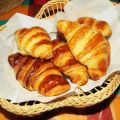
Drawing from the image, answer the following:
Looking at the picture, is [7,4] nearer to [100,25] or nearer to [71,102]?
[100,25]

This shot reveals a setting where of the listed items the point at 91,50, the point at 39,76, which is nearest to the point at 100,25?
the point at 91,50

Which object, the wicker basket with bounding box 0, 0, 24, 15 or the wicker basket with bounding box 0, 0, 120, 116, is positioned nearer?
the wicker basket with bounding box 0, 0, 120, 116

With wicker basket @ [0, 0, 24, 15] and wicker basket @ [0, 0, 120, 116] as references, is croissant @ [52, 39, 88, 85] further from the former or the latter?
wicker basket @ [0, 0, 24, 15]

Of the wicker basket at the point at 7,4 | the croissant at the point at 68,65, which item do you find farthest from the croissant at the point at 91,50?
the wicker basket at the point at 7,4

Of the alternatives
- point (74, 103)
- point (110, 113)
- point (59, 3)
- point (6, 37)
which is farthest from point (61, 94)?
point (59, 3)

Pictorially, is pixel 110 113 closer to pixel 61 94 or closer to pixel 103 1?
pixel 61 94

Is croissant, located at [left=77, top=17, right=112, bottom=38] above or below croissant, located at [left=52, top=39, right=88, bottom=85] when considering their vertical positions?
above

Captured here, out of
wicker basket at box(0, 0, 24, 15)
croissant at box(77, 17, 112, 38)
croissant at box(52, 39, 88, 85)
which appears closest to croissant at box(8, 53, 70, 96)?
croissant at box(52, 39, 88, 85)
